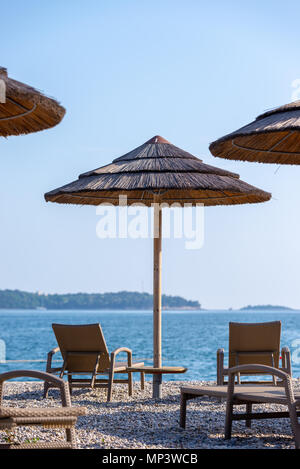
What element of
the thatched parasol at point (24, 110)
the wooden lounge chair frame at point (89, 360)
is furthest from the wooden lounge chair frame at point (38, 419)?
the wooden lounge chair frame at point (89, 360)

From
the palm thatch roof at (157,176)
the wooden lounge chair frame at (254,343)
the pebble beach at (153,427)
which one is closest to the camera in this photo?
the pebble beach at (153,427)

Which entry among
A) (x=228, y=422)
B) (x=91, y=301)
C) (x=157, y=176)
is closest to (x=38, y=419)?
(x=228, y=422)

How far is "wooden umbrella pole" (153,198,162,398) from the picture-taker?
258 inches

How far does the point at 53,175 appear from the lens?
42.3 metres

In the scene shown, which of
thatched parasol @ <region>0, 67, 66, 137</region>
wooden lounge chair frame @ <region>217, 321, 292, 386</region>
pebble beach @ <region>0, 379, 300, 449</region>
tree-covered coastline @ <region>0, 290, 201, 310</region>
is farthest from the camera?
tree-covered coastline @ <region>0, 290, 201, 310</region>

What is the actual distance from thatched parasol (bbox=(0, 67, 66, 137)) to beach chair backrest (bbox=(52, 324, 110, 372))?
7.54 feet

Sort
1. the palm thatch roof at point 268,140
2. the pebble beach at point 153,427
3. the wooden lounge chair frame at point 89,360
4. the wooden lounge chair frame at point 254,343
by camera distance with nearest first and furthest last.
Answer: the pebble beach at point 153,427
the palm thatch roof at point 268,140
the wooden lounge chair frame at point 254,343
the wooden lounge chair frame at point 89,360

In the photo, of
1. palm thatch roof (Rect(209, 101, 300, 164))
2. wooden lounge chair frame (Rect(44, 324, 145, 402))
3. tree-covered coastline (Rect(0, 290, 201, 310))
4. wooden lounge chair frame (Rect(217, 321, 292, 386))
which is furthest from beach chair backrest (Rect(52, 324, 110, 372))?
tree-covered coastline (Rect(0, 290, 201, 310))

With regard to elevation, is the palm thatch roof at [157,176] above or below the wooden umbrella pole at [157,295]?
above

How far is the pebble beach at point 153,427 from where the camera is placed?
426 cm

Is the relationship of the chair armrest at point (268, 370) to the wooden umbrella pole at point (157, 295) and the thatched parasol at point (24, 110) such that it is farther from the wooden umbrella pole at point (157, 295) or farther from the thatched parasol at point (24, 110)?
the wooden umbrella pole at point (157, 295)

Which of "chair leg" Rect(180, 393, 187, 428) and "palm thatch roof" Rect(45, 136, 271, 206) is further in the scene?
"palm thatch roof" Rect(45, 136, 271, 206)

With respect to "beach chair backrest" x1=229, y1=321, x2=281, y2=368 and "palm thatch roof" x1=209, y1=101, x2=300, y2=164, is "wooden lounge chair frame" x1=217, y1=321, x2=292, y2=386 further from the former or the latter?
"palm thatch roof" x1=209, y1=101, x2=300, y2=164

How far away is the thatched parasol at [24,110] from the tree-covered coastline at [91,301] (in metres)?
78.4
